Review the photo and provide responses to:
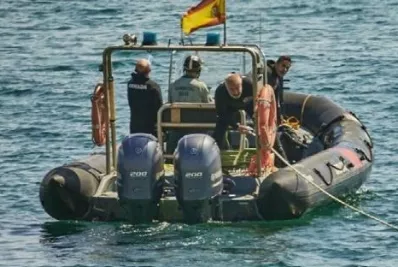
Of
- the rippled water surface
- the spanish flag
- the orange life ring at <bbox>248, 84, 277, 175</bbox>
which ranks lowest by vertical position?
the rippled water surface

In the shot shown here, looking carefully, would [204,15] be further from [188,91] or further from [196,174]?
[196,174]

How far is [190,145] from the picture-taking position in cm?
1869

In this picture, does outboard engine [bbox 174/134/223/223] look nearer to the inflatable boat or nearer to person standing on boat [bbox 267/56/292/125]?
the inflatable boat

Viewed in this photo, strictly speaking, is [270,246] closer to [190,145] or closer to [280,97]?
[190,145]

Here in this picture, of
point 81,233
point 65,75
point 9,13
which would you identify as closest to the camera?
point 81,233

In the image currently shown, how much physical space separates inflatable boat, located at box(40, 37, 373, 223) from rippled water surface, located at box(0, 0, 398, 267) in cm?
23

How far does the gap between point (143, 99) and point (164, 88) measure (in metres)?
8.57

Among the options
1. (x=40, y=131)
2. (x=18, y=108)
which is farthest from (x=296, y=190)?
(x=18, y=108)

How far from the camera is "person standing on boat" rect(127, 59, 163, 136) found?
20.1 m

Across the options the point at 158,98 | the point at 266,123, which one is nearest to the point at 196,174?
the point at 266,123

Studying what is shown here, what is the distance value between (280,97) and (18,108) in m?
8.42

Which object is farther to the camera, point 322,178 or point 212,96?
point 212,96

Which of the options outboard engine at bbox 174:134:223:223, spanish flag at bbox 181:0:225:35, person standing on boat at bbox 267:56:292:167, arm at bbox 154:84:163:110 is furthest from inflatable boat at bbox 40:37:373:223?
person standing on boat at bbox 267:56:292:167

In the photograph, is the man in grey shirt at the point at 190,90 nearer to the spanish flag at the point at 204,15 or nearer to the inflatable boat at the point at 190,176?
the inflatable boat at the point at 190,176
